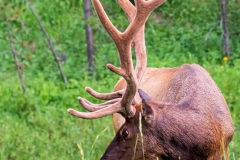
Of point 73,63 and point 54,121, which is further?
point 73,63

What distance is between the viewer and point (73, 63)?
12.3 meters

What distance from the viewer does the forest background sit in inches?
310

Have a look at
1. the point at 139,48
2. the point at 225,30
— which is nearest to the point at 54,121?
the point at 139,48

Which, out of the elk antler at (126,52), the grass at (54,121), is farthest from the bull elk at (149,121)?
the grass at (54,121)

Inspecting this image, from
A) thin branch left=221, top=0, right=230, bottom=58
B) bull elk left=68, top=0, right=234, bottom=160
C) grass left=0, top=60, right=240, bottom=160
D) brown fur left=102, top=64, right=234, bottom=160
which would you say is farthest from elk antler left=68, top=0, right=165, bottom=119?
thin branch left=221, top=0, right=230, bottom=58

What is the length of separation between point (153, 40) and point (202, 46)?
1145 millimetres

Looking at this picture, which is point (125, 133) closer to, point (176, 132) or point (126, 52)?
point (176, 132)

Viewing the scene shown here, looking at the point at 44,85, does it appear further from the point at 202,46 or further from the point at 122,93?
the point at 122,93

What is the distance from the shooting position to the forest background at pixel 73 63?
7.88 meters

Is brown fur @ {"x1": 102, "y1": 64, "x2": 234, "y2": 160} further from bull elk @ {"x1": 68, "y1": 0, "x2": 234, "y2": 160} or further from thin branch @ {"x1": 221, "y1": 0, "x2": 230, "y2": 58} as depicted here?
thin branch @ {"x1": 221, "y1": 0, "x2": 230, "y2": 58}

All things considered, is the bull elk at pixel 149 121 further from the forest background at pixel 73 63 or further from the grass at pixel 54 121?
the forest background at pixel 73 63

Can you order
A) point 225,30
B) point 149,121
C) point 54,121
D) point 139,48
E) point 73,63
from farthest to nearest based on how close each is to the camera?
point 73,63
point 225,30
point 54,121
point 139,48
point 149,121

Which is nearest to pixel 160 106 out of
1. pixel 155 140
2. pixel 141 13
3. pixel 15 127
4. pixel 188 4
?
pixel 155 140

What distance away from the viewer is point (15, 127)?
8.47m
